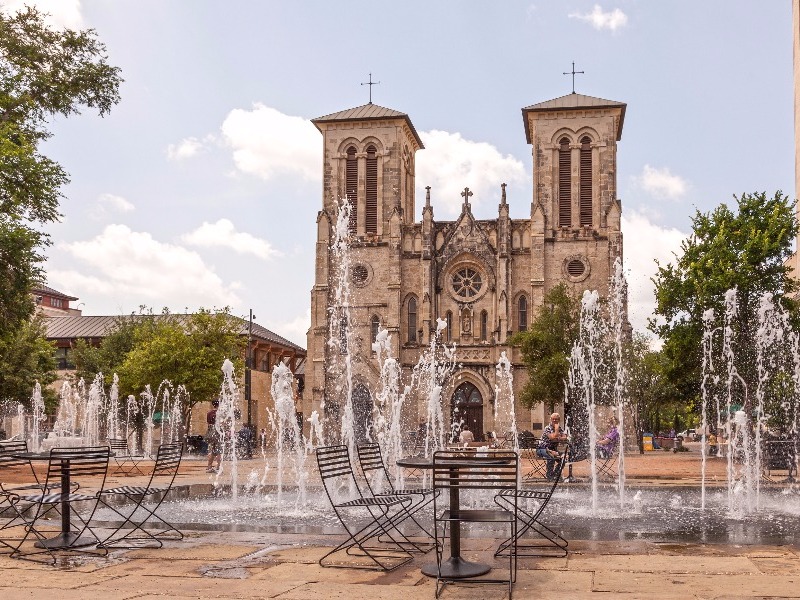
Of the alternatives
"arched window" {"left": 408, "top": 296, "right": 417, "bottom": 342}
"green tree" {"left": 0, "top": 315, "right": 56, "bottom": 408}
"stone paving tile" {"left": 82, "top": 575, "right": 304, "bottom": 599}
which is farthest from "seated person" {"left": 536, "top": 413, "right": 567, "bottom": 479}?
"arched window" {"left": 408, "top": 296, "right": 417, "bottom": 342}

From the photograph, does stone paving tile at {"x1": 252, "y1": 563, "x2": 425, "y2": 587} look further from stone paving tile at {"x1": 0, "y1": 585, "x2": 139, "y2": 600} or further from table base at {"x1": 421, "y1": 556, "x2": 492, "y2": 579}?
stone paving tile at {"x1": 0, "y1": 585, "x2": 139, "y2": 600}

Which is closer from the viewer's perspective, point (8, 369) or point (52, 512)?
point (52, 512)

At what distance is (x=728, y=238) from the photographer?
28.2 metres

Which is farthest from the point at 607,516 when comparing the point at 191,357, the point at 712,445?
the point at 191,357

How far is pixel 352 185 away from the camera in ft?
170

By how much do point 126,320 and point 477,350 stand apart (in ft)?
73.1

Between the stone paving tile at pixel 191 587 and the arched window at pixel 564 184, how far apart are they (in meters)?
43.6

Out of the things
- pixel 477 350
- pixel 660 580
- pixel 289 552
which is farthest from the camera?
pixel 477 350

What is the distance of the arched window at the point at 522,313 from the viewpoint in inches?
1924

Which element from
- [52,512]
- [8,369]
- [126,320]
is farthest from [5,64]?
[126,320]

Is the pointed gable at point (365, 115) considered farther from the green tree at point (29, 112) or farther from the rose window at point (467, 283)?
the green tree at point (29, 112)

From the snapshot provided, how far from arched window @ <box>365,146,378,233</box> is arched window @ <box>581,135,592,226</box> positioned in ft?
36.9

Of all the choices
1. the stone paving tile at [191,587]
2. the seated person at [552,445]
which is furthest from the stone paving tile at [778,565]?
the seated person at [552,445]

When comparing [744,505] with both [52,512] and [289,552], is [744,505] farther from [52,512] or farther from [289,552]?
[52,512]
